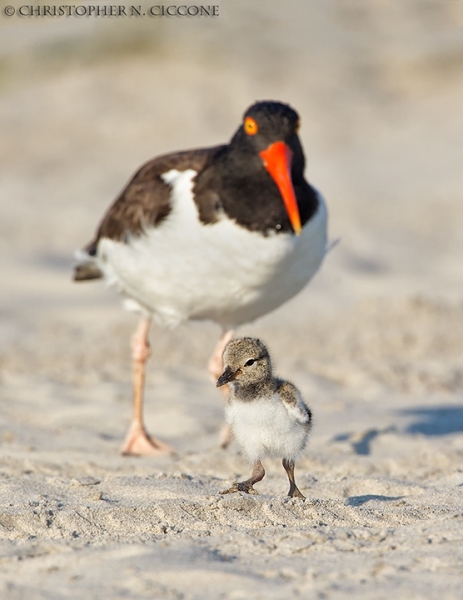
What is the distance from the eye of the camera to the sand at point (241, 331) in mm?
3533

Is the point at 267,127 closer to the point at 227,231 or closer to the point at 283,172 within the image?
the point at 283,172

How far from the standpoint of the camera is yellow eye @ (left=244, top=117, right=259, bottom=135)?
6148 mm

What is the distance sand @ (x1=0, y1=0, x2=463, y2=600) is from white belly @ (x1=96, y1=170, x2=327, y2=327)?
3.05 feet

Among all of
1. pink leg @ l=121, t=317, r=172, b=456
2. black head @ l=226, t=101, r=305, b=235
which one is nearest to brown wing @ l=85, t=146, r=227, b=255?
black head @ l=226, t=101, r=305, b=235

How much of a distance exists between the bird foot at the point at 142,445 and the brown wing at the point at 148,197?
1262mm

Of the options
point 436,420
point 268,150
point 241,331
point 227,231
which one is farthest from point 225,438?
point 241,331

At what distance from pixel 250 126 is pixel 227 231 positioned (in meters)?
0.70

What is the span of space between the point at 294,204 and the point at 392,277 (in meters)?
5.93

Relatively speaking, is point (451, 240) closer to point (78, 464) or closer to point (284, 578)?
point (78, 464)

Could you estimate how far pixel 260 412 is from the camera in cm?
457

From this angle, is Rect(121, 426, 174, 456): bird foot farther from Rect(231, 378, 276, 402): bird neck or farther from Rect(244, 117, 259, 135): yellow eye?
Rect(244, 117, 259, 135): yellow eye

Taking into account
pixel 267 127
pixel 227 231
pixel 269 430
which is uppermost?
pixel 267 127

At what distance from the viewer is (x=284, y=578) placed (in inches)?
129

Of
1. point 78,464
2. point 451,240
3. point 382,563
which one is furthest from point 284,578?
point 451,240
